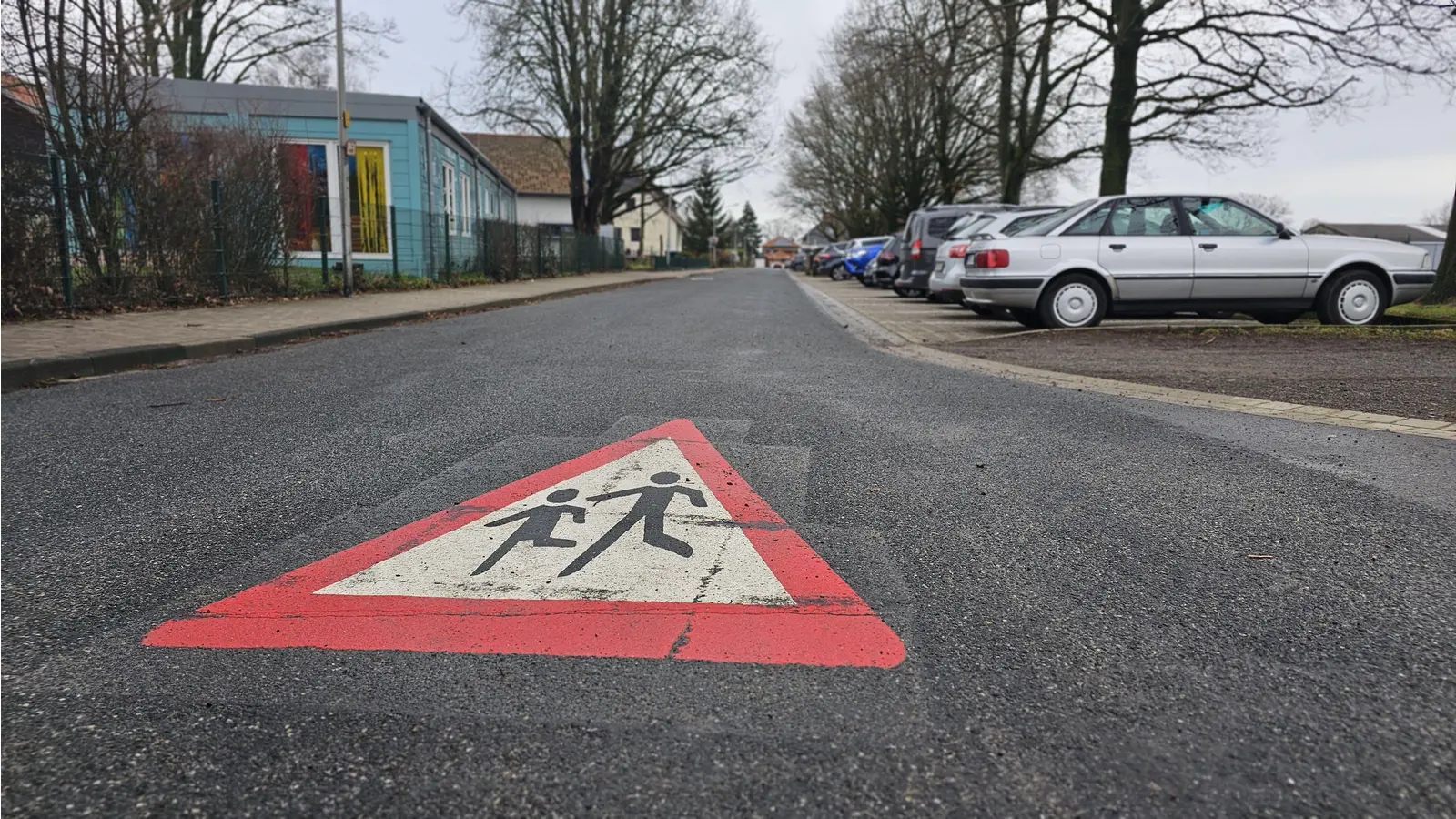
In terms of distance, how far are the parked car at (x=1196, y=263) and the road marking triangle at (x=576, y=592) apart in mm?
7939

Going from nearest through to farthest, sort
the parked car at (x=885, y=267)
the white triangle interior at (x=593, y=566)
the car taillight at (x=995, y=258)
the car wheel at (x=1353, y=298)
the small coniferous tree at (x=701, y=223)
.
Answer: the white triangle interior at (x=593, y=566), the car taillight at (x=995, y=258), the car wheel at (x=1353, y=298), the parked car at (x=885, y=267), the small coniferous tree at (x=701, y=223)

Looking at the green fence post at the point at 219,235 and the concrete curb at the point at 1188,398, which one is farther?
the green fence post at the point at 219,235

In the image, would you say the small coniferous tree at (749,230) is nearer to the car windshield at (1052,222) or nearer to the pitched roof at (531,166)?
the pitched roof at (531,166)

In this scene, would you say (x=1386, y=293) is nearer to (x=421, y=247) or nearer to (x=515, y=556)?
(x=515, y=556)

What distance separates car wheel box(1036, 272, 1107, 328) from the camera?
10547mm

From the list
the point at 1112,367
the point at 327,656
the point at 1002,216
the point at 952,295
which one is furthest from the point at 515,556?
the point at 1002,216

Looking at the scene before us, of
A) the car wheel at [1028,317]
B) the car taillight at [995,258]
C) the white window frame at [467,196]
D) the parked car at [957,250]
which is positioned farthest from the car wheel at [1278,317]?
the white window frame at [467,196]

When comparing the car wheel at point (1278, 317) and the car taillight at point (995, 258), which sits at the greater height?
the car taillight at point (995, 258)

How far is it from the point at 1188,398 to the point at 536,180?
5699cm

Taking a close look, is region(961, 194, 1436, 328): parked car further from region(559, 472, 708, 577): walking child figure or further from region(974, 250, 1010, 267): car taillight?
region(559, 472, 708, 577): walking child figure

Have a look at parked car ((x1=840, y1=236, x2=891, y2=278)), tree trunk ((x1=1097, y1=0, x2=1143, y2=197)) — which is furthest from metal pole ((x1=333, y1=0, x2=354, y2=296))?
parked car ((x1=840, y1=236, x2=891, y2=278))

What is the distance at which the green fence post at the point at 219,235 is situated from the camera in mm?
13062

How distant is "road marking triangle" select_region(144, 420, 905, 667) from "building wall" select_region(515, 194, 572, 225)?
57.5 meters

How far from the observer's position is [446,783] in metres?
1.75
